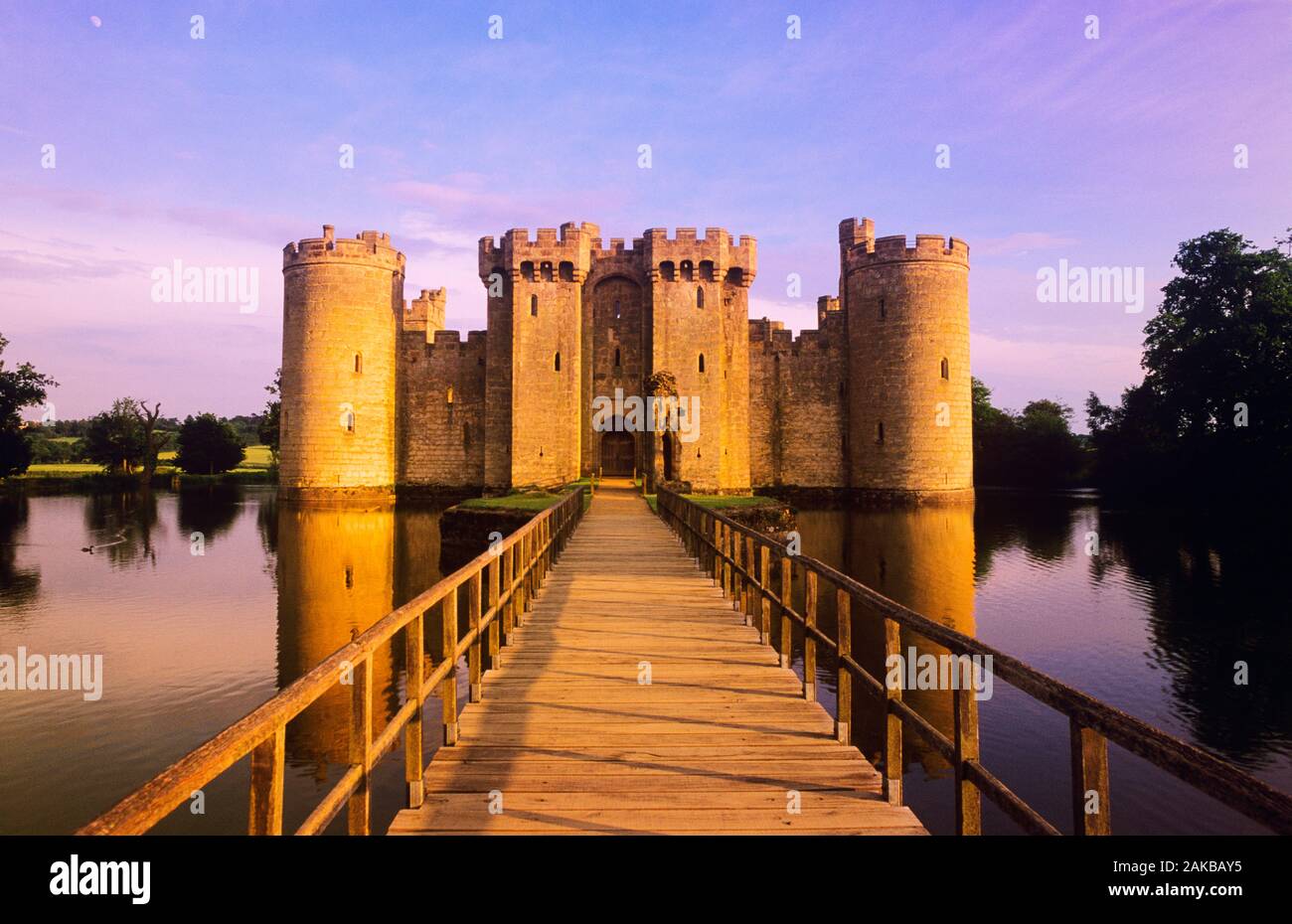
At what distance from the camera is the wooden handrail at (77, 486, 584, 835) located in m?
1.93

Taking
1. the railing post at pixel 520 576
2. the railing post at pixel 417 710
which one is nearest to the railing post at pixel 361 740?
the railing post at pixel 417 710

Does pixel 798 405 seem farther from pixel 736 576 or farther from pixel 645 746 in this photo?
pixel 645 746

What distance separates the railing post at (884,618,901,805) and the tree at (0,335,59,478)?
58854 mm

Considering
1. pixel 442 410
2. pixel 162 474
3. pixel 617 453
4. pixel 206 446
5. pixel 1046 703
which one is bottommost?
pixel 1046 703

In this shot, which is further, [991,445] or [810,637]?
[991,445]

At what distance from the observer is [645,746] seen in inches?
198

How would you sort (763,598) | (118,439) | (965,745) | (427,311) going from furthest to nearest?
(118,439), (427,311), (763,598), (965,745)

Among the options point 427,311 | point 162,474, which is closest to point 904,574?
point 427,311

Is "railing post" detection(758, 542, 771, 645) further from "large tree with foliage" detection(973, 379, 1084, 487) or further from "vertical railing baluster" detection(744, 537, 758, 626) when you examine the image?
"large tree with foliage" detection(973, 379, 1084, 487)

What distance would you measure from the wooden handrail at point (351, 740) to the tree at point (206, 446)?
69.9 m

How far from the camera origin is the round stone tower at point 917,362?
37875 mm

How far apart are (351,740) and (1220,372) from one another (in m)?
44.4

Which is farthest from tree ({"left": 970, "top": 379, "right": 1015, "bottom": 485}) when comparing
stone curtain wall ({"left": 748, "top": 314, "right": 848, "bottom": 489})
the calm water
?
the calm water
